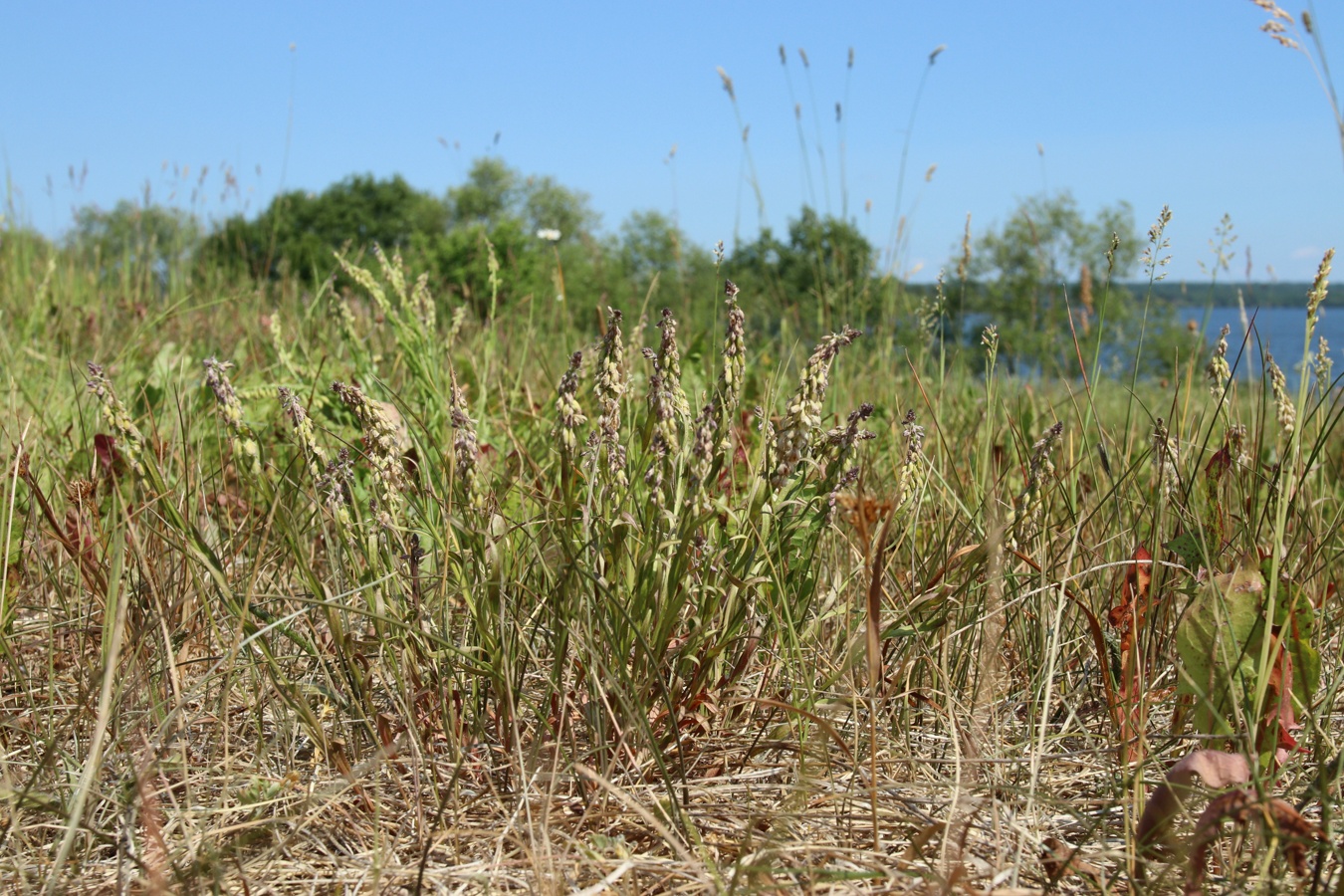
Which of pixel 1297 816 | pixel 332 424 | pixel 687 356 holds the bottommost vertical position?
pixel 1297 816

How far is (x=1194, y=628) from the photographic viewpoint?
1.42 metres

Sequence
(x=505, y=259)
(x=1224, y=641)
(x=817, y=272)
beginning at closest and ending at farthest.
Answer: (x=1224, y=641), (x=817, y=272), (x=505, y=259)

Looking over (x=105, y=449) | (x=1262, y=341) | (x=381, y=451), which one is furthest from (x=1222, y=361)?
(x=105, y=449)

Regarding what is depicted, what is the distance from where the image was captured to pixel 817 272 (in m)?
5.65

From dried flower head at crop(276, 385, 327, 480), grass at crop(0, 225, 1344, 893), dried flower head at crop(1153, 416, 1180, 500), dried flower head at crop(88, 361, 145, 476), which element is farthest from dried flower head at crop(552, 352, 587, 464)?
dried flower head at crop(1153, 416, 1180, 500)

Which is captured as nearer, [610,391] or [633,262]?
[610,391]

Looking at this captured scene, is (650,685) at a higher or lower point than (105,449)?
lower

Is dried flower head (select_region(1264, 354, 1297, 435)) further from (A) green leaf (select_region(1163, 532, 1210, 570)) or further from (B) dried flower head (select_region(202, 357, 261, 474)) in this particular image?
(B) dried flower head (select_region(202, 357, 261, 474))

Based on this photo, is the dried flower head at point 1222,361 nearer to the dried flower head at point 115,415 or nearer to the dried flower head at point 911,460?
the dried flower head at point 911,460

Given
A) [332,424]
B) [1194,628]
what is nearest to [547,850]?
[1194,628]

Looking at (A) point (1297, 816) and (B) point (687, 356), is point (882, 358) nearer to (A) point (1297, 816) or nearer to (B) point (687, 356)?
(B) point (687, 356)

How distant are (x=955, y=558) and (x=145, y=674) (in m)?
1.31

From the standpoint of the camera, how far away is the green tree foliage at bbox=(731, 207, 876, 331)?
4.68 metres

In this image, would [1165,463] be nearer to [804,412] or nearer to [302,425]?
[804,412]
